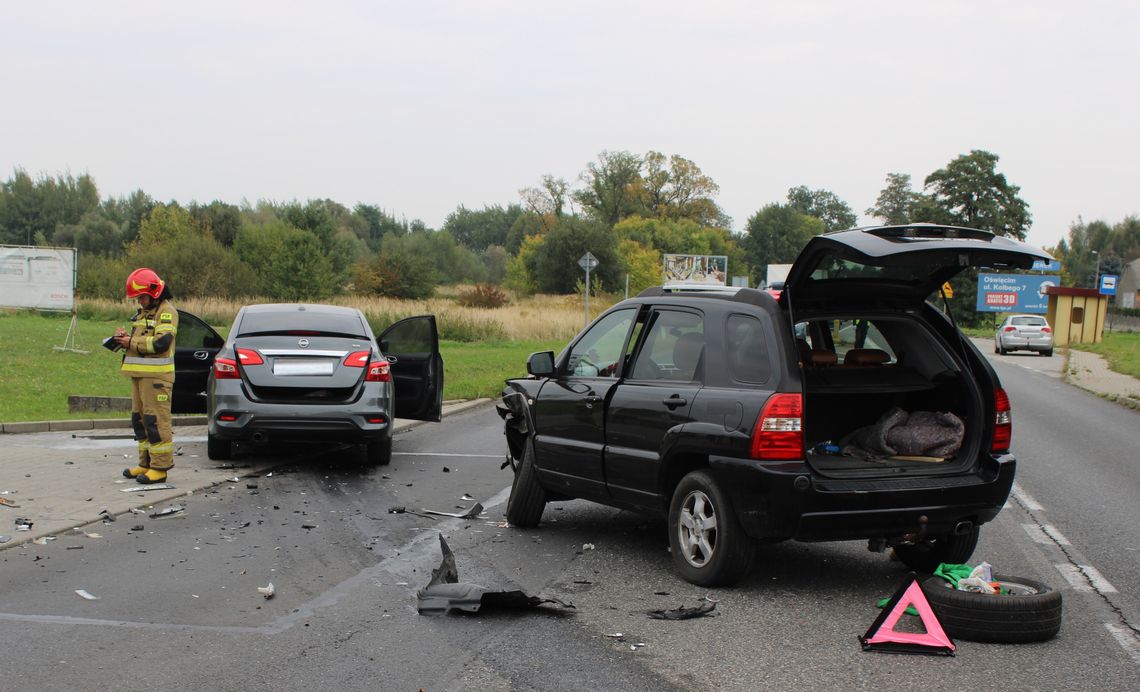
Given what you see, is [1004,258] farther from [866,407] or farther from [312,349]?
[312,349]

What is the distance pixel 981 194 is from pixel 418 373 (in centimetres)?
8497

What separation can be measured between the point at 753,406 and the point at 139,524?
459 cm

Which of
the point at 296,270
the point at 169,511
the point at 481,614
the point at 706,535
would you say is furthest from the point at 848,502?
the point at 296,270

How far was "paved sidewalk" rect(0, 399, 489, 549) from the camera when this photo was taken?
805cm

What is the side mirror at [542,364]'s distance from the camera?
310 inches

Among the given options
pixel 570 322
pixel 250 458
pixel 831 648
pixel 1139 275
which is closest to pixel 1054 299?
pixel 570 322

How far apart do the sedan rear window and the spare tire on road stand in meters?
6.99

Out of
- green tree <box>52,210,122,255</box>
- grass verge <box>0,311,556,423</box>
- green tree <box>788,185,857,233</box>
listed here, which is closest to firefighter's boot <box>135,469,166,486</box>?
grass verge <box>0,311,556,423</box>

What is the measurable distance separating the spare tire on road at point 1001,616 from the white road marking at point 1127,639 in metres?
0.28

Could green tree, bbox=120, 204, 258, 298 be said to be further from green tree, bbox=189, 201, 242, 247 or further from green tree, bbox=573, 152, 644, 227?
A: green tree, bbox=573, 152, 644, 227

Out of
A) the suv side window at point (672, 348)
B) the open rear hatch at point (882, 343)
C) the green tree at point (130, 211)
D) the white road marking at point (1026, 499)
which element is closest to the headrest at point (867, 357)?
the open rear hatch at point (882, 343)

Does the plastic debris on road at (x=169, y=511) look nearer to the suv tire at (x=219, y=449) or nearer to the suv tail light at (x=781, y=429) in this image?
the suv tire at (x=219, y=449)

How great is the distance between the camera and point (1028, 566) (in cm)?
716

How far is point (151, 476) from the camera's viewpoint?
9.52 m
